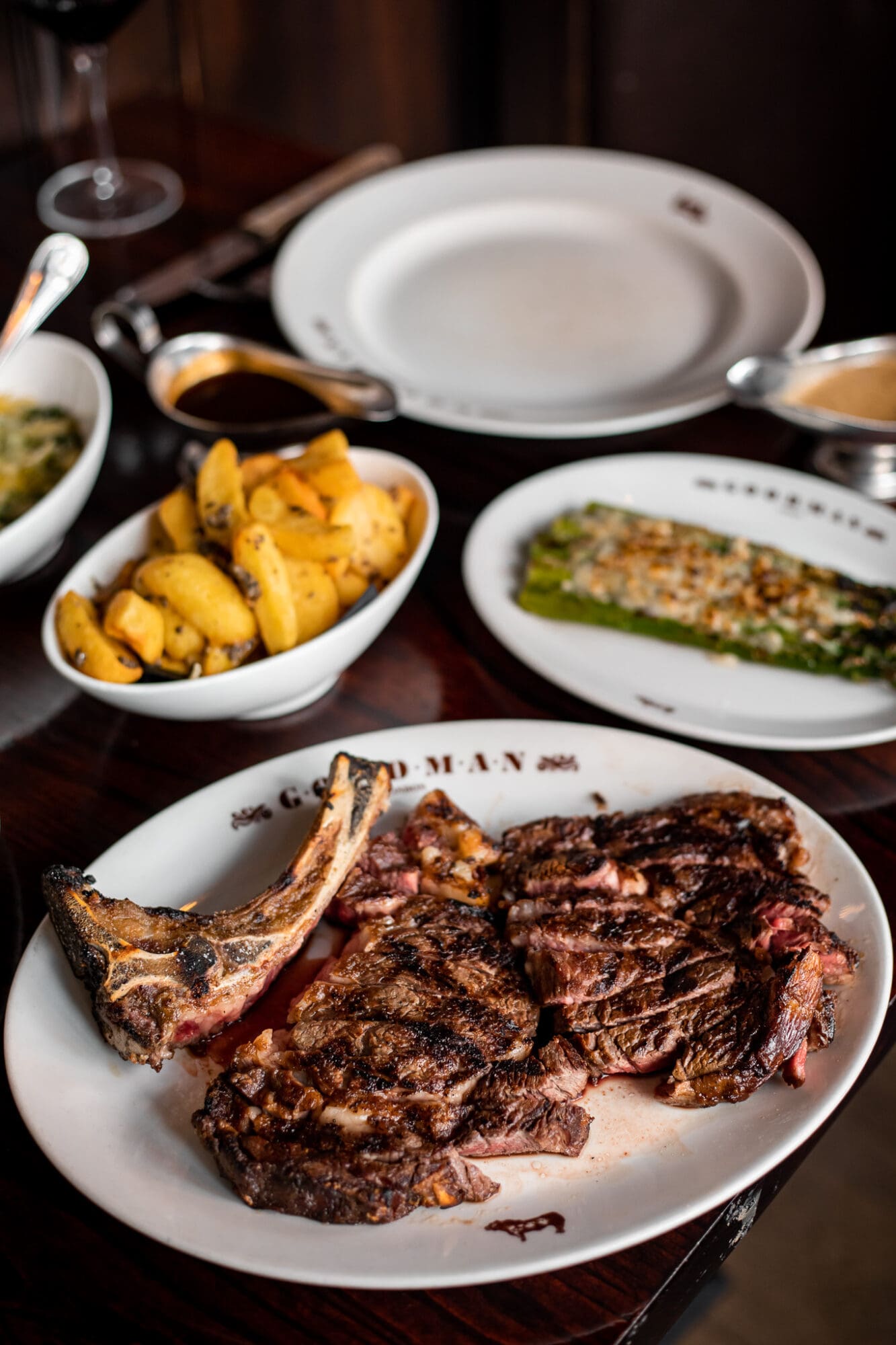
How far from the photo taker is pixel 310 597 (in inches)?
82.1

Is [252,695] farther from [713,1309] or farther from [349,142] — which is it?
[349,142]

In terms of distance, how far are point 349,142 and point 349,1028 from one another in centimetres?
508

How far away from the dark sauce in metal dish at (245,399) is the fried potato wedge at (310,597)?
0.62m

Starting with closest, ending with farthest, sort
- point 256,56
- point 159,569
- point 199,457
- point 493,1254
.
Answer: point 493,1254, point 159,569, point 199,457, point 256,56

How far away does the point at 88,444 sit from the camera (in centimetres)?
242

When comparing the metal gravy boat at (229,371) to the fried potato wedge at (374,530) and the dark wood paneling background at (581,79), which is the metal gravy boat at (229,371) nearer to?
the fried potato wedge at (374,530)

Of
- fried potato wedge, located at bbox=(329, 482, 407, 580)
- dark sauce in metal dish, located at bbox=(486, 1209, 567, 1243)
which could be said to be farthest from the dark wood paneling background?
dark sauce in metal dish, located at bbox=(486, 1209, 567, 1243)

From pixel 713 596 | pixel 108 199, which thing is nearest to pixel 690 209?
pixel 713 596

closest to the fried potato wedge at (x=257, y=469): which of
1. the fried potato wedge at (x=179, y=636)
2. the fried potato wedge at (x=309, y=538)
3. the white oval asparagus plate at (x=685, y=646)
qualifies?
the fried potato wedge at (x=309, y=538)

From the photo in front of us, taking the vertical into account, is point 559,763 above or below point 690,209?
below

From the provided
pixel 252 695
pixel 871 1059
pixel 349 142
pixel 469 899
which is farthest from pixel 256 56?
pixel 871 1059

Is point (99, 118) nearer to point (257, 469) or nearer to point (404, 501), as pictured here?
point (257, 469)

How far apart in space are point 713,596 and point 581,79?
369 cm

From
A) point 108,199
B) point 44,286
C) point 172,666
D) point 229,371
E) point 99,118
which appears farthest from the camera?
point 108,199
